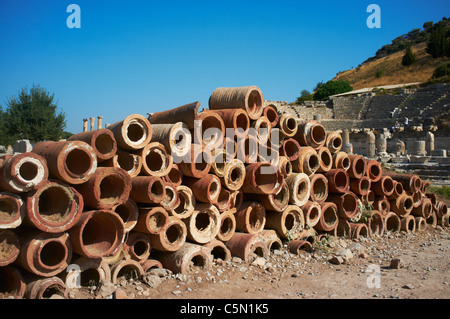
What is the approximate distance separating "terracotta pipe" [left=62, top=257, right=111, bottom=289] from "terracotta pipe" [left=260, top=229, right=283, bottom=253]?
93.2 inches

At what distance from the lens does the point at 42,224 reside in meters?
3.34

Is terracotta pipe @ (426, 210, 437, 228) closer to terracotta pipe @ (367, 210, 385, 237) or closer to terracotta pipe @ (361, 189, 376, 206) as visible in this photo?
terracotta pipe @ (367, 210, 385, 237)

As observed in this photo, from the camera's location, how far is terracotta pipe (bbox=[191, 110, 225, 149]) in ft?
16.5

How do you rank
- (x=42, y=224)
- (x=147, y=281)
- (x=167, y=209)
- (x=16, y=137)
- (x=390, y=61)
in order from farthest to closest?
1. (x=390, y=61)
2. (x=16, y=137)
3. (x=167, y=209)
4. (x=147, y=281)
5. (x=42, y=224)

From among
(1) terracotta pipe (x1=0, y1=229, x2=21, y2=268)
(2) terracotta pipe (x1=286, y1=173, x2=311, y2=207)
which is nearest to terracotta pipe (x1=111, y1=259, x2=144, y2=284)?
(1) terracotta pipe (x1=0, y1=229, x2=21, y2=268)

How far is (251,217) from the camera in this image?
5.70 metres

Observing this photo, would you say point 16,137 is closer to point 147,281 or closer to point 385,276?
point 147,281

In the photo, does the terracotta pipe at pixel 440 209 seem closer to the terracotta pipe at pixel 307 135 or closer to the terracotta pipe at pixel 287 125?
the terracotta pipe at pixel 307 135

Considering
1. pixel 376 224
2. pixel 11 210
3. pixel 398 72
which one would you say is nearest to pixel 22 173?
pixel 11 210

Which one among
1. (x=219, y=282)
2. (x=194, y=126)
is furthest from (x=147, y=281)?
(x=194, y=126)

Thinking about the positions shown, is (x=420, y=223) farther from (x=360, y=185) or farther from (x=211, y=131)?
(x=211, y=131)

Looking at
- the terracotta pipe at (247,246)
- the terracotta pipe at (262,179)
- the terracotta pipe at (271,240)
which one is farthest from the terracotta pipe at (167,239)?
the terracotta pipe at (271,240)

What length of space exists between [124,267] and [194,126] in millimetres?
2046

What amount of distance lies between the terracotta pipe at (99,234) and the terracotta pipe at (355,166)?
4604 mm
